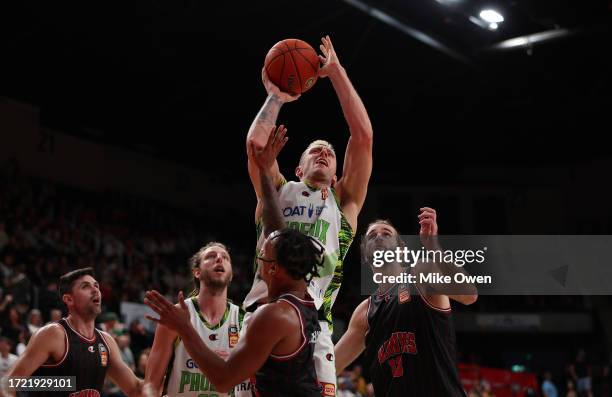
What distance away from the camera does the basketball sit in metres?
4.91

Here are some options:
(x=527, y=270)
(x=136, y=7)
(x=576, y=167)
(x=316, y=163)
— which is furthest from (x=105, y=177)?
(x=316, y=163)

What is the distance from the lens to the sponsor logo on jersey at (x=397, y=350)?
4.79 meters

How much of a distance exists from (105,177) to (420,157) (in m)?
10.1

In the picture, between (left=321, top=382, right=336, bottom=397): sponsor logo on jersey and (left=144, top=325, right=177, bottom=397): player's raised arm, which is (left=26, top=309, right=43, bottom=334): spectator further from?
(left=321, top=382, right=336, bottom=397): sponsor logo on jersey

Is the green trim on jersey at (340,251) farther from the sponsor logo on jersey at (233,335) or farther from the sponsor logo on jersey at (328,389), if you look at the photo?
the sponsor logo on jersey at (233,335)

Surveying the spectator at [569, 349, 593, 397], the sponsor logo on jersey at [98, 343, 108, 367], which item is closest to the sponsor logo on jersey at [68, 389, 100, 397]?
the sponsor logo on jersey at [98, 343, 108, 367]

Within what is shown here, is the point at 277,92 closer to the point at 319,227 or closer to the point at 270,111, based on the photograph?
the point at 270,111

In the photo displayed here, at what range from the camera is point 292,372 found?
3.62 m

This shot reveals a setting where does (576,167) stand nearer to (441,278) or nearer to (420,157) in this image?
(420,157)

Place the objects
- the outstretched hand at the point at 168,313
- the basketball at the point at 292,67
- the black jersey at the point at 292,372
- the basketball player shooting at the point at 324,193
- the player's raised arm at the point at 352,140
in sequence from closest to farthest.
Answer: the outstretched hand at the point at 168,313 < the black jersey at the point at 292,372 < the basketball player shooting at the point at 324,193 < the basketball at the point at 292,67 < the player's raised arm at the point at 352,140

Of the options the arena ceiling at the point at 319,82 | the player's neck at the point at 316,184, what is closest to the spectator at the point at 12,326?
the player's neck at the point at 316,184

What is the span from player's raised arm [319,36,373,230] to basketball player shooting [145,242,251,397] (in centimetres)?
102

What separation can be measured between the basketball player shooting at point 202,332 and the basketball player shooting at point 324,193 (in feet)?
2.17

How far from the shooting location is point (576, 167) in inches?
1064
